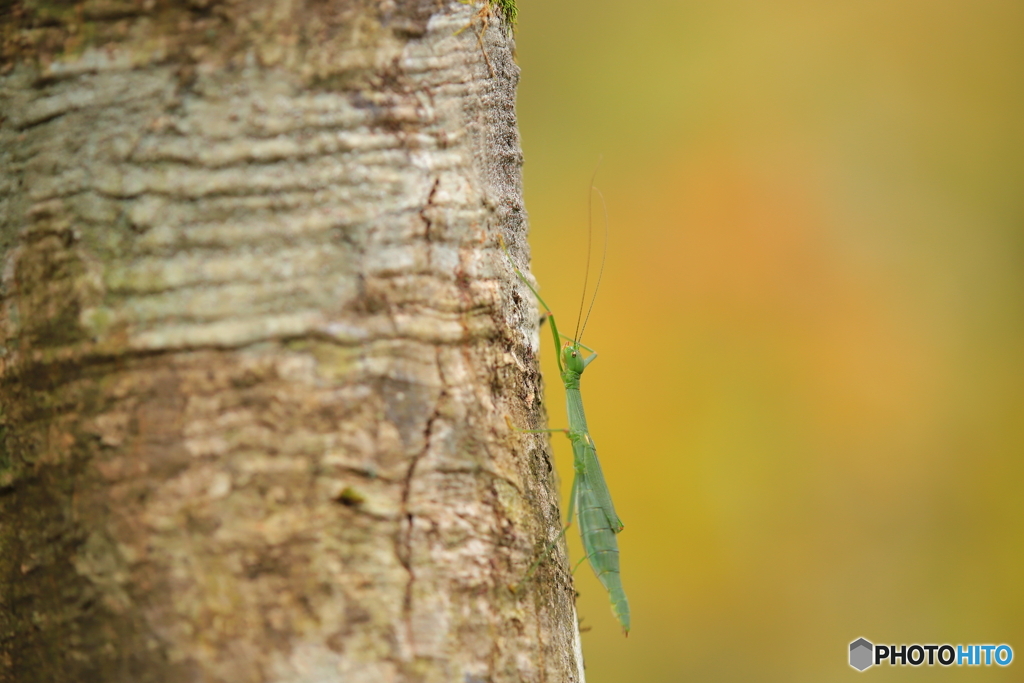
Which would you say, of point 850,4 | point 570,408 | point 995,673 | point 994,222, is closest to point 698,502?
point 995,673

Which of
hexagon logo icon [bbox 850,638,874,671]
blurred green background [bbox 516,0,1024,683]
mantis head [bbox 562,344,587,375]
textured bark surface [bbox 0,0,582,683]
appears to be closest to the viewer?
textured bark surface [bbox 0,0,582,683]

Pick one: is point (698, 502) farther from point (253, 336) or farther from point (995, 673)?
point (253, 336)

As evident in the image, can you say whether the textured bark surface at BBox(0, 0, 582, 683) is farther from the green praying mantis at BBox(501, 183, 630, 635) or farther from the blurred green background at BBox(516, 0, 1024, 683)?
the blurred green background at BBox(516, 0, 1024, 683)

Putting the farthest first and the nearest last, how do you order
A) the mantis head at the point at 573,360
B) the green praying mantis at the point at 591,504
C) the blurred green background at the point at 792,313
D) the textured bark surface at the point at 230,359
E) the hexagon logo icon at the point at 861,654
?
the blurred green background at the point at 792,313 < the hexagon logo icon at the point at 861,654 < the mantis head at the point at 573,360 < the green praying mantis at the point at 591,504 < the textured bark surface at the point at 230,359

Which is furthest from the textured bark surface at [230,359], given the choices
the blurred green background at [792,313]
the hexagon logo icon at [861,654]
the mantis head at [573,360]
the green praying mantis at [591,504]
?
the hexagon logo icon at [861,654]

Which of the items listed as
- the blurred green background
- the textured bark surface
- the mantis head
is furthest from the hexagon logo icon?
the textured bark surface

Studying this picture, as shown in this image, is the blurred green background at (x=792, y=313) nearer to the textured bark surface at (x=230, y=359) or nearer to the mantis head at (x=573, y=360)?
the mantis head at (x=573, y=360)
